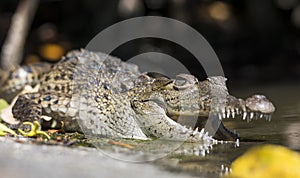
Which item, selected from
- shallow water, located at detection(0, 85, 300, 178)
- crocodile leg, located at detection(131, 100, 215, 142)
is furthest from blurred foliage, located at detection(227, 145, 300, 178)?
crocodile leg, located at detection(131, 100, 215, 142)

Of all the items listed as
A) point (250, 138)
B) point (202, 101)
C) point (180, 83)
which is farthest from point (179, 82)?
point (250, 138)

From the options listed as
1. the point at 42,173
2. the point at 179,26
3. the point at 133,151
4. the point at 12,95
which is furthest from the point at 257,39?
the point at 42,173

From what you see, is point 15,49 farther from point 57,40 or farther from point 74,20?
point 74,20

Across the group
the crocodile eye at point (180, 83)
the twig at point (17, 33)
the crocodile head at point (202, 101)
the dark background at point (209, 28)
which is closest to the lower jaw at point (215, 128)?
the crocodile head at point (202, 101)

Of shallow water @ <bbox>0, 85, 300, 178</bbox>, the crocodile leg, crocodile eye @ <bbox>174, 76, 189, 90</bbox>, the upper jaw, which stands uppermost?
crocodile eye @ <bbox>174, 76, 189, 90</bbox>

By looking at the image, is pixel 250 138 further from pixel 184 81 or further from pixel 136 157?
pixel 136 157

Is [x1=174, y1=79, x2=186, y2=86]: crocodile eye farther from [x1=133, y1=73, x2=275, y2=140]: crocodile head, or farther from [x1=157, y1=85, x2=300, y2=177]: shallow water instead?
[x1=157, y1=85, x2=300, y2=177]: shallow water

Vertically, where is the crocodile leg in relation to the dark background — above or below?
below

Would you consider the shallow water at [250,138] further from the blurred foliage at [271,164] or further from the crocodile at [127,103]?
the blurred foliage at [271,164]
